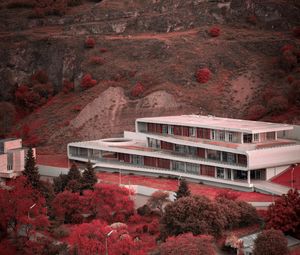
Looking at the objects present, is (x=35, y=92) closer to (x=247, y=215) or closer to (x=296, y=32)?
(x=296, y=32)

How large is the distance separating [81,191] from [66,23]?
62776 mm

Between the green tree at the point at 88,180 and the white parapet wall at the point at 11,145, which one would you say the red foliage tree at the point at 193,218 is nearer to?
the green tree at the point at 88,180

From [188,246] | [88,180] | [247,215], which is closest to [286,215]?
[247,215]

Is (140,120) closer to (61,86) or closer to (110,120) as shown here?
(110,120)

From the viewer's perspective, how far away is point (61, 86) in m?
103

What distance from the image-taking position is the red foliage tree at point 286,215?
168 ft

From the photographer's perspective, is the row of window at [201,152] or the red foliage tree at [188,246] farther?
the row of window at [201,152]

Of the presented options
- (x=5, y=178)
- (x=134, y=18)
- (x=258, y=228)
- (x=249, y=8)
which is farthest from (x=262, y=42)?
(x=258, y=228)

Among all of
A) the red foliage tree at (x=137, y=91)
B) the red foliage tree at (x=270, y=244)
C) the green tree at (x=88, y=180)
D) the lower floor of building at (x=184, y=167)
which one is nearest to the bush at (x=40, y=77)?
the red foliage tree at (x=137, y=91)

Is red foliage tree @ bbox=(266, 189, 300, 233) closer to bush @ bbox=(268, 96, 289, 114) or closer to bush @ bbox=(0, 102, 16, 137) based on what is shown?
bush @ bbox=(268, 96, 289, 114)

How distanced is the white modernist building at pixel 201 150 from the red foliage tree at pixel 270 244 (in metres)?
16.7

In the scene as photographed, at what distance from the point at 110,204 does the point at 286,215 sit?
14.7m

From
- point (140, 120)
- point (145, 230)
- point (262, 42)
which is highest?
point (262, 42)

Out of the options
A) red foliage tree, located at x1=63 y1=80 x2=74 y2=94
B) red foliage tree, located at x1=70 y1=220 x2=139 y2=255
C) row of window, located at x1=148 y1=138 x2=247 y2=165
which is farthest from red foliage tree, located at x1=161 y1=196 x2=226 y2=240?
red foliage tree, located at x1=63 y1=80 x2=74 y2=94
